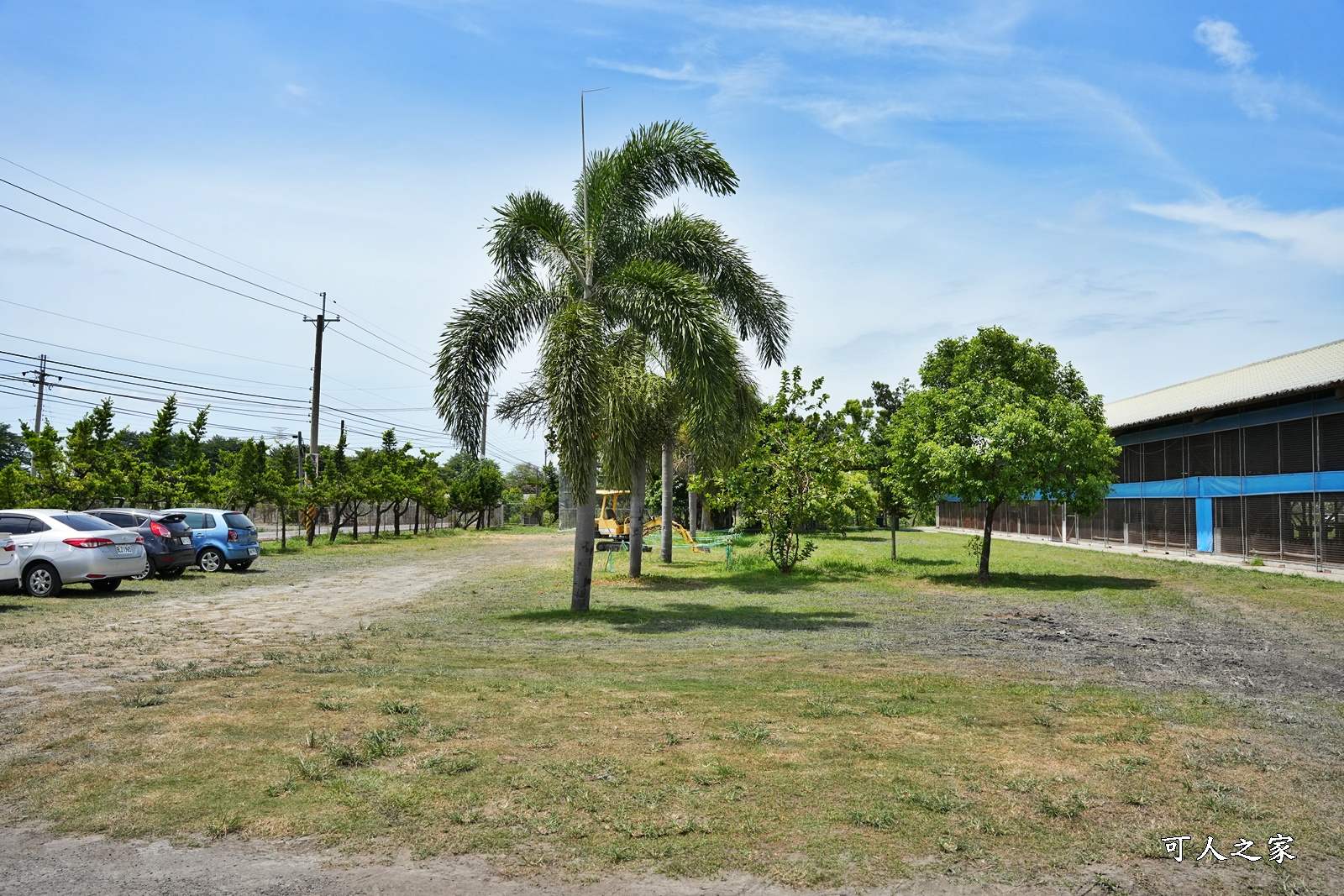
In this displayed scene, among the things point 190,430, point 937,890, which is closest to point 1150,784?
point 937,890

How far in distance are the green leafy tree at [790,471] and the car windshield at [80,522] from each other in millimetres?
14362

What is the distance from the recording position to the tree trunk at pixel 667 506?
2774 centimetres

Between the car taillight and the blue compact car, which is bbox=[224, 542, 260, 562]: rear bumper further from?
the car taillight

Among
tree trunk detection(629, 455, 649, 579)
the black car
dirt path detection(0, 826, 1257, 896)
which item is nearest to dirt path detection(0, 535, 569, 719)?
the black car

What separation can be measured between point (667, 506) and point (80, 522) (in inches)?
620

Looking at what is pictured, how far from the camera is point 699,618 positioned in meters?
15.1

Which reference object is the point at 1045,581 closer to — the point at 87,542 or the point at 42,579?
the point at 87,542

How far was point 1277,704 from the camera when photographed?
8.23 m

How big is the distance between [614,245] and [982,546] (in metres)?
12.7

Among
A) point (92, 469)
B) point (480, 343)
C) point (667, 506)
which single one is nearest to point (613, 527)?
point (667, 506)

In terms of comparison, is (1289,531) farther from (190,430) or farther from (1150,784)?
(190,430)

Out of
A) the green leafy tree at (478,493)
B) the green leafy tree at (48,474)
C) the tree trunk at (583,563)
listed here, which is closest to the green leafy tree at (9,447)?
the green leafy tree at (478,493)

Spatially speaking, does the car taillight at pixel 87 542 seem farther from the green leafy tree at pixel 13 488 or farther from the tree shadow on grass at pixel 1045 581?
the tree shadow on grass at pixel 1045 581

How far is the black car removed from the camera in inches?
835
